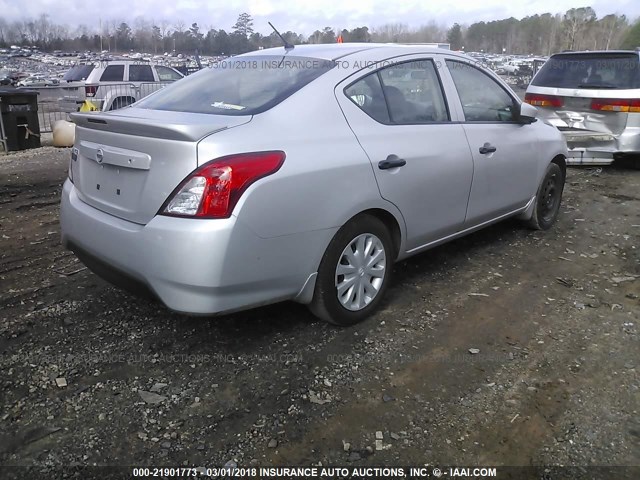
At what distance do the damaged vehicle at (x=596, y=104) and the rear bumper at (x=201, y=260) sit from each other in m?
6.24

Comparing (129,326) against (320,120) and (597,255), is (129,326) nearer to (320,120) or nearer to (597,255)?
(320,120)

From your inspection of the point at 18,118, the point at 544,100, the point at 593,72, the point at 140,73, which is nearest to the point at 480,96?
the point at 544,100

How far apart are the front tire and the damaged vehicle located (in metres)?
5.50

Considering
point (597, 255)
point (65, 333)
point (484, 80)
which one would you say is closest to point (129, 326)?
point (65, 333)

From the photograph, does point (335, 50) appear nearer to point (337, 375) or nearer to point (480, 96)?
point (480, 96)

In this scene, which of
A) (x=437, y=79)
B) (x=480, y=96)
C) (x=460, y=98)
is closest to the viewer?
(x=437, y=79)

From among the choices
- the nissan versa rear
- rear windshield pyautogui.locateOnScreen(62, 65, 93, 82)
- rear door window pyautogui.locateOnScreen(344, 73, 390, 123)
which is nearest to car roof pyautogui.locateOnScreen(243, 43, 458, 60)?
the nissan versa rear

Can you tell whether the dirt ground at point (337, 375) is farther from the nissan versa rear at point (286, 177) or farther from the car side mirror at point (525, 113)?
the car side mirror at point (525, 113)

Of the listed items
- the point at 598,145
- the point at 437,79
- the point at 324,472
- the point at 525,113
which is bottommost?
the point at 324,472

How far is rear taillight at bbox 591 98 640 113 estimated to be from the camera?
7594mm

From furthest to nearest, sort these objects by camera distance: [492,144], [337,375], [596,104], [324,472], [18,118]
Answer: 1. [18,118]
2. [596,104]
3. [492,144]
4. [337,375]
5. [324,472]

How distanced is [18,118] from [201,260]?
9500mm

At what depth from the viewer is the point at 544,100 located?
829 cm

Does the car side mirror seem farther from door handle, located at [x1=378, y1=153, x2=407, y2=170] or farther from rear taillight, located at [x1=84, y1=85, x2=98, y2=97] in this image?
rear taillight, located at [x1=84, y1=85, x2=98, y2=97]
